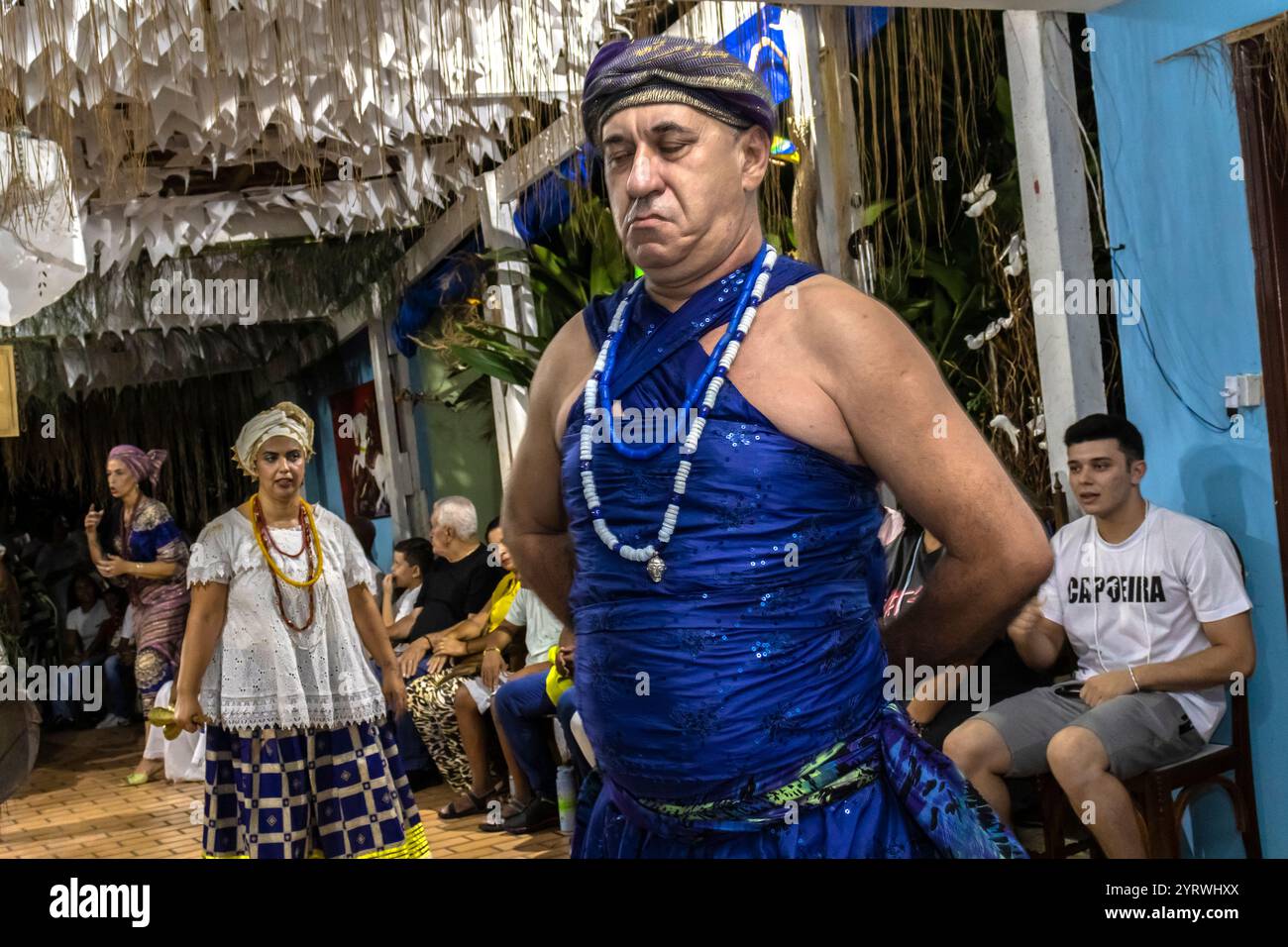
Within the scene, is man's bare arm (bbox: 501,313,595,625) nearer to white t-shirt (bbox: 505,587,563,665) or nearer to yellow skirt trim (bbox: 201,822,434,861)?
yellow skirt trim (bbox: 201,822,434,861)

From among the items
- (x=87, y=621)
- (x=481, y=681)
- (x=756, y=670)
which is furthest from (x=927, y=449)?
(x=87, y=621)

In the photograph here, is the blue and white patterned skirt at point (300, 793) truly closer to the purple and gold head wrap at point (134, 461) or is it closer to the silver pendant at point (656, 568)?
the silver pendant at point (656, 568)

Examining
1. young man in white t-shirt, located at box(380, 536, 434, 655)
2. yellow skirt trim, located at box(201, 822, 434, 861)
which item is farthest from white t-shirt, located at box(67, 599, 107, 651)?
yellow skirt trim, located at box(201, 822, 434, 861)

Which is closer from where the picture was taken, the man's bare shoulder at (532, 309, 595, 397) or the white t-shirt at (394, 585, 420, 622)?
the man's bare shoulder at (532, 309, 595, 397)

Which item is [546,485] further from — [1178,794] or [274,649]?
[274,649]

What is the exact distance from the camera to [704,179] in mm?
1430

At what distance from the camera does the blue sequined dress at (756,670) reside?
136cm

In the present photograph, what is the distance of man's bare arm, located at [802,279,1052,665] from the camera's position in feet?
4.43

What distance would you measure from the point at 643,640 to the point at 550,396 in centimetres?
32

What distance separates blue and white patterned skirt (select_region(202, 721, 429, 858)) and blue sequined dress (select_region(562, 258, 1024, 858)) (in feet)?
7.92

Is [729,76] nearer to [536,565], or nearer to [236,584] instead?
[536,565]

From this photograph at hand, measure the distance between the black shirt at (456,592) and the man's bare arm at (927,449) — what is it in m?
4.27
